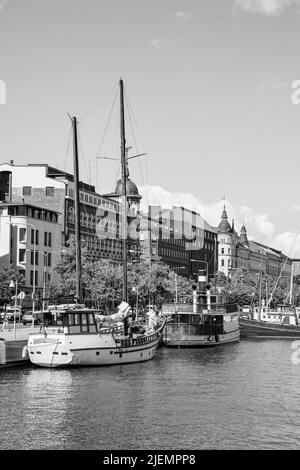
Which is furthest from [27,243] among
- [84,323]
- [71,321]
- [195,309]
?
[71,321]

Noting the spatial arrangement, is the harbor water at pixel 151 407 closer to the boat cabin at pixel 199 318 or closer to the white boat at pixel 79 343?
the white boat at pixel 79 343

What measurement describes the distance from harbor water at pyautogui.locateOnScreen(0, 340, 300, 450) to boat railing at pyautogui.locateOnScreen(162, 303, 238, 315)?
23.7m

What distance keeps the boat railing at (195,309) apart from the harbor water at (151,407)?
2366 cm

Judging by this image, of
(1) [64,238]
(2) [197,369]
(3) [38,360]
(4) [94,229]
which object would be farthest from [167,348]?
(4) [94,229]

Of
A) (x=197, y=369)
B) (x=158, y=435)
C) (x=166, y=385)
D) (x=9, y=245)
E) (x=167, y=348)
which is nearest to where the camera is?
(x=158, y=435)

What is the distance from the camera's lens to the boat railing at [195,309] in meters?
89.5

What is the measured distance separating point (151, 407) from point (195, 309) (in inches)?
1940

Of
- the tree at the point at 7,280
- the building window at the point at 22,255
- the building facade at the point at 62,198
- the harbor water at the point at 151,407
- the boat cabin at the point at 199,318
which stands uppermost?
the building facade at the point at 62,198

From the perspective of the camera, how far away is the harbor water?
35156mm

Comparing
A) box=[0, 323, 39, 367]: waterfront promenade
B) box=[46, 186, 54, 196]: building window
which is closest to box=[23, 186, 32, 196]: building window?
box=[46, 186, 54, 196]: building window

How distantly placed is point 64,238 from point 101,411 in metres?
107

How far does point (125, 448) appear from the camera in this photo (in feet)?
110

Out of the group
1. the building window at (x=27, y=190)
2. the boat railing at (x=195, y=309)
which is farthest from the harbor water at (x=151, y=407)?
the building window at (x=27, y=190)
